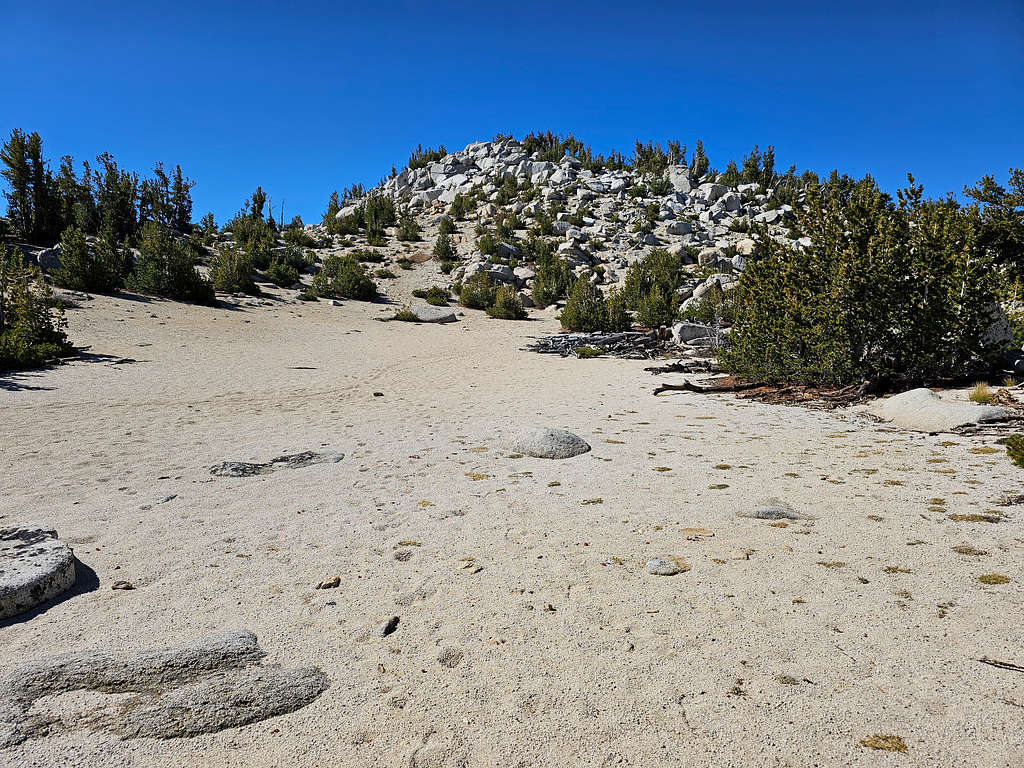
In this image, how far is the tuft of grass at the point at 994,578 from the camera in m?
2.87

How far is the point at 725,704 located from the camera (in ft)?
6.91

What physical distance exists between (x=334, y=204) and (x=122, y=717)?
61.1 meters

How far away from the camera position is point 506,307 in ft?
94.0

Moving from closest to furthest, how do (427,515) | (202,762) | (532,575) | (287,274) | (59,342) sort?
(202,762) → (532,575) → (427,515) → (59,342) → (287,274)

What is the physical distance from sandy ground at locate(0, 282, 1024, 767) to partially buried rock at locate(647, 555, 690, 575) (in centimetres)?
10

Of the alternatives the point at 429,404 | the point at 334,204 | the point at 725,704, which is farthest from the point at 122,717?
the point at 334,204

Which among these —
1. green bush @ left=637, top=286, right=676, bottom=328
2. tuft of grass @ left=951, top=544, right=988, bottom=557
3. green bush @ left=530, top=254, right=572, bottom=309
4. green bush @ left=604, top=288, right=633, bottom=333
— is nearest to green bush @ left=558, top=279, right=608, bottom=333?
green bush @ left=604, top=288, right=633, bottom=333

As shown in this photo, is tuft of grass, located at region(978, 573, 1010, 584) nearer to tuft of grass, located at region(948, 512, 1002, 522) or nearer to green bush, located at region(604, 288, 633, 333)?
tuft of grass, located at region(948, 512, 1002, 522)

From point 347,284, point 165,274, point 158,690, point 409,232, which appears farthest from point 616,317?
point 409,232

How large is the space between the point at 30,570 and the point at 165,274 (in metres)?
23.6

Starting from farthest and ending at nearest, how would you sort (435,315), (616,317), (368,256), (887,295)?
(368,256) < (435,315) < (616,317) < (887,295)

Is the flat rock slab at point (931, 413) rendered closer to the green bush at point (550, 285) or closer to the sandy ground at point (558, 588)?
the sandy ground at point (558, 588)

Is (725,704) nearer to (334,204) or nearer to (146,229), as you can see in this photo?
(146,229)

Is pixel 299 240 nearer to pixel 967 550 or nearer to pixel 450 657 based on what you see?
pixel 450 657
